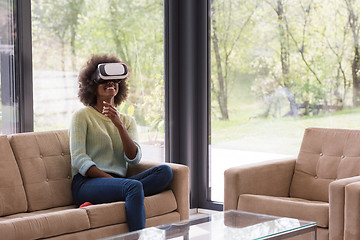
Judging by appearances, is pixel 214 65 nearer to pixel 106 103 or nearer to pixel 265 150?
pixel 265 150

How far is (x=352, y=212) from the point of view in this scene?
330cm

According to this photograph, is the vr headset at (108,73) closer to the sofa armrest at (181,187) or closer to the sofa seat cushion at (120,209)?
the sofa armrest at (181,187)

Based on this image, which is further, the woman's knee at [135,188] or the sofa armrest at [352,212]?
Answer: the woman's knee at [135,188]

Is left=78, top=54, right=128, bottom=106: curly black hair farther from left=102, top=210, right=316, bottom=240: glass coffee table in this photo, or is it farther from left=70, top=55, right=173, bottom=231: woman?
left=102, top=210, right=316, bottom=240: glass coffee table

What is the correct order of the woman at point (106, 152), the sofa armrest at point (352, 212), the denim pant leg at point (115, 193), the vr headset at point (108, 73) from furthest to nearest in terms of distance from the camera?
the vr headset at point (108, 73)
the woman at point (106, 152)
the denim pant leg at point (115, 193)
the sofa armrest at point (352, 212)

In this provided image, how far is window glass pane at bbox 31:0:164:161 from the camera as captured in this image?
4379 mm

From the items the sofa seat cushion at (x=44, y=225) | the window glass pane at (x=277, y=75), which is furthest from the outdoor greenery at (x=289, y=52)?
the sofa seat cushion at (x=44, y=225)

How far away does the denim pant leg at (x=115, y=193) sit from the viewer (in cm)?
351

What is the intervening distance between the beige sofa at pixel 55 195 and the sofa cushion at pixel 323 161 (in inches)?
34.8

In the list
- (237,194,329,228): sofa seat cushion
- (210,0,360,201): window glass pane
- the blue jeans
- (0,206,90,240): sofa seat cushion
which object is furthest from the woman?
(210,0,360,201): window glass pane

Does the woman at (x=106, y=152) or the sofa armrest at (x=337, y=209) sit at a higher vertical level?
the woman at (x=106, y=152)

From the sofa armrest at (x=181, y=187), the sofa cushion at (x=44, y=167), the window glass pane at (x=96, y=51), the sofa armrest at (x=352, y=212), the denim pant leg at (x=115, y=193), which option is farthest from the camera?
the window glass pane at (x=96, y=51)

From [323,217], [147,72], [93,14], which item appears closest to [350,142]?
[323,217]

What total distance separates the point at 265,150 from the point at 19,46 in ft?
7.26
